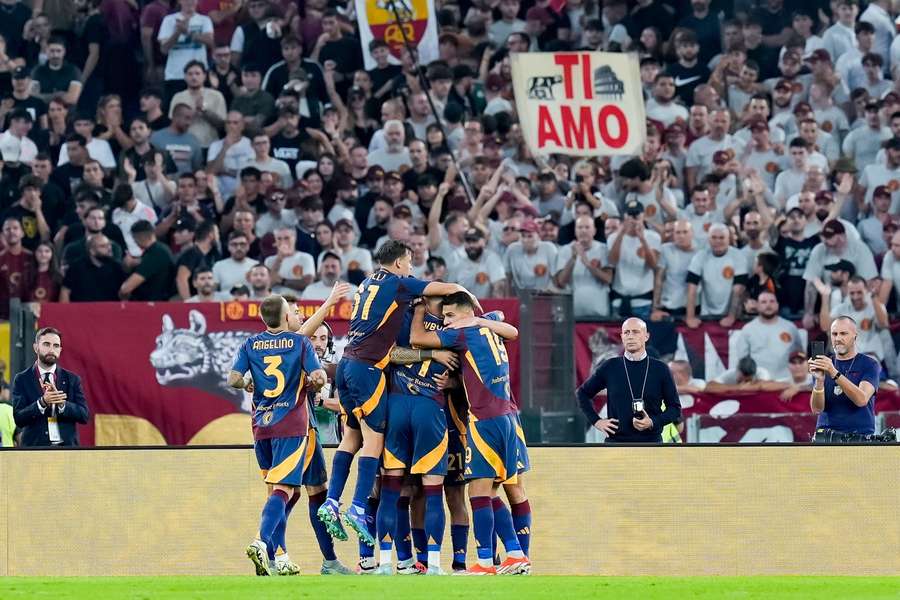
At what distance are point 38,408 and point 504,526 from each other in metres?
4.58

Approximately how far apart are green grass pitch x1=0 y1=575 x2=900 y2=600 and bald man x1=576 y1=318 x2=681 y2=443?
250cm

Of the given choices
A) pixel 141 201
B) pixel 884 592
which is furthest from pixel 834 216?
pixel 884 592

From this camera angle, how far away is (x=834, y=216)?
65.4 ft

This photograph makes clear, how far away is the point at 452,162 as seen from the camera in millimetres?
21156

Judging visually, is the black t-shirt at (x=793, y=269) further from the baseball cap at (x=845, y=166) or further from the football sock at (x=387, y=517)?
the football sock at (x=387, y=517)

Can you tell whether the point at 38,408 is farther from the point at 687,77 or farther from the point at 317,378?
the point at 687,77

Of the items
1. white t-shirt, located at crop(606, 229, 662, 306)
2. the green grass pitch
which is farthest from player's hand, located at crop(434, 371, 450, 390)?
white t-shirt, located at crop(606, 229, 662, 306)

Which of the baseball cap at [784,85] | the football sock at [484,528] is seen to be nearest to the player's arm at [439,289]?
the football sock at [484,528]

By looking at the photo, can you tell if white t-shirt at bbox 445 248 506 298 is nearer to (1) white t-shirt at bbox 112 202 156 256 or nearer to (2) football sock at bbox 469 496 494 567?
(1) white t-shirt at bbox 112 202 156 256

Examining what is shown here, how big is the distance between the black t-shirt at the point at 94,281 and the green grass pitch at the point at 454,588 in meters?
7.58

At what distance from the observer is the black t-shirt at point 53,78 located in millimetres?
23438

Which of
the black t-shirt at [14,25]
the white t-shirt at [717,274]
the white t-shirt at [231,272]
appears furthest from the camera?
the black t-shirt at [14,25]

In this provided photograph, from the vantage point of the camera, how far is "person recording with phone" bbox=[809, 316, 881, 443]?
14.6 meters

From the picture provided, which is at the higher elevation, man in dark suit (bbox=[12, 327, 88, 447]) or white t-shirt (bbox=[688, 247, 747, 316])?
white t-shirt (bbox=[688, 247, 747, 316])
